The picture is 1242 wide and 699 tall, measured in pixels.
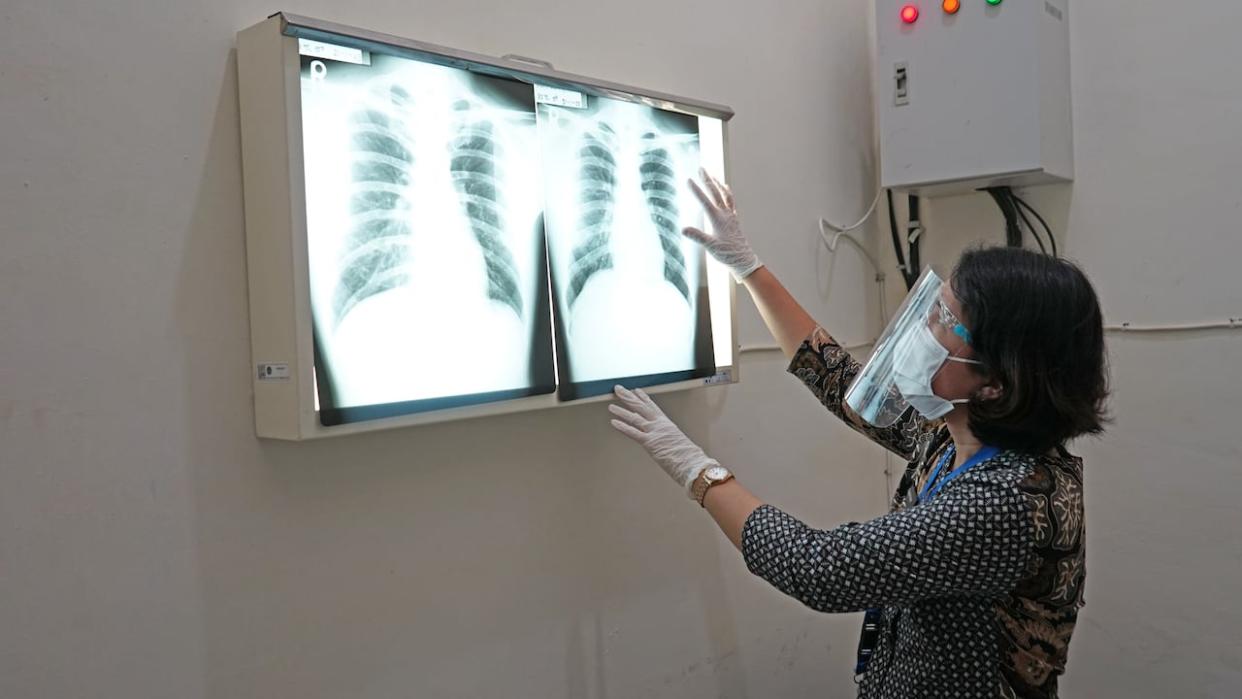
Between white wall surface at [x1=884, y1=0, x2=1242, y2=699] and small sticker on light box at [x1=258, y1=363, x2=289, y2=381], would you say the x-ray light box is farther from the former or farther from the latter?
white wall surface at [x1=884, y1=0, x2=1242, y2=699]

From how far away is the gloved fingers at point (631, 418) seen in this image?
1.55 meters

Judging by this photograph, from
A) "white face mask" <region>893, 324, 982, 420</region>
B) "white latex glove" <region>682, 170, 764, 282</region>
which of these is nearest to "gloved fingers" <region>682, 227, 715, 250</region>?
"white latex glove" <region>682, 170, 764, 282</region>

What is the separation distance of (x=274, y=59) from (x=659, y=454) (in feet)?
2.63

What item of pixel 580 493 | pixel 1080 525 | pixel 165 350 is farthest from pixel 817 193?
pixel 165 350

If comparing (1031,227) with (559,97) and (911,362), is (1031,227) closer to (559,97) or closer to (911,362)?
(911,362)

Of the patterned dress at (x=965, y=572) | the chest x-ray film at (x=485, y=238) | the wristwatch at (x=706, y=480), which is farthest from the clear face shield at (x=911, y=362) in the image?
the chest x-ray film at (x=485, y=238)

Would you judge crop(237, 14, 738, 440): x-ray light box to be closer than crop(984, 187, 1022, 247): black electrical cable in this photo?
Yes

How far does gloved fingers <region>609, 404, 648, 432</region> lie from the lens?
155cm

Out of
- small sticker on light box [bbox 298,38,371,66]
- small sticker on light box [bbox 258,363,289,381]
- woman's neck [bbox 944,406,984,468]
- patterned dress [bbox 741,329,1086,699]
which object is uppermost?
small sticker on light box [bbox 298,38,371,66]

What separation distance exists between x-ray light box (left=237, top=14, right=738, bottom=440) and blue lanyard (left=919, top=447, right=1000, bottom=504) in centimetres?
47

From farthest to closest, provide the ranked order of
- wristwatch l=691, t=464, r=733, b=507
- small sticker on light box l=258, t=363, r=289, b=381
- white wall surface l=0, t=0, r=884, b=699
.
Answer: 1. wristwatch l=691, t=464, r=733, b=507
2. small sticker on light box l=258, t=363, r=289, b=381
3. white wall surface l=0, t=0, r=884, b=699

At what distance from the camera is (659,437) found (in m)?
1.53

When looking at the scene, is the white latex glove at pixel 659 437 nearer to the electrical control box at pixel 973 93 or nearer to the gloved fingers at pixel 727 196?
the gloved fingers at pixel 727 196

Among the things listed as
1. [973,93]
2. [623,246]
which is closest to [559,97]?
[623,246]
